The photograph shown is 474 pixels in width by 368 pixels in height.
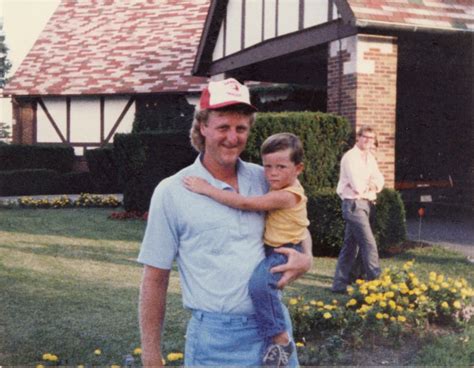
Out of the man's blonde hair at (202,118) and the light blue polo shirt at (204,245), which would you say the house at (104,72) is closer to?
the man's blonde hair at (202,118)

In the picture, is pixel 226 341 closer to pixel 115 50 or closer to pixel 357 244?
pixel 357 244

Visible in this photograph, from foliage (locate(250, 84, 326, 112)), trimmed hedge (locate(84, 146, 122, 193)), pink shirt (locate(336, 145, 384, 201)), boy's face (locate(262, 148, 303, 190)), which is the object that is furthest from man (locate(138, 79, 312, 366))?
trimmed hedge (locate(84, 146, 122, 193))

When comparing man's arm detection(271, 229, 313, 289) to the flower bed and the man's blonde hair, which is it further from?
the flower bed

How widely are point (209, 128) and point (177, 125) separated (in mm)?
19286

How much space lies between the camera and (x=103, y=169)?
22.5 metres

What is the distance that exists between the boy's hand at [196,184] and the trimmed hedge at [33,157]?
2112 centimetres

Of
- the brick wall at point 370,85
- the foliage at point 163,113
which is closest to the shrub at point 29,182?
the foliage at point 163,113

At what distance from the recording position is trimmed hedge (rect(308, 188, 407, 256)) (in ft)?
35.0

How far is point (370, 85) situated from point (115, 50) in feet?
50.9

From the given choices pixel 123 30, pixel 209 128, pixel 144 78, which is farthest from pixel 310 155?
pixel 123 30

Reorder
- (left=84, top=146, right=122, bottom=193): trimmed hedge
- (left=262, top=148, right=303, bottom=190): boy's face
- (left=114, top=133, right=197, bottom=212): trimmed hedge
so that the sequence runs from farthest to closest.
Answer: (left=84, top=146, right=122, bottom=193): trimmed hedge < (left=114, top=133, right=197, bottom=212): trimmed hedge < (left=262, top=148, right=303, bottom=190): boy's face

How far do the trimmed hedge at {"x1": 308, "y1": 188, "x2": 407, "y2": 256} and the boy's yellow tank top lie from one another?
7643 millimetres

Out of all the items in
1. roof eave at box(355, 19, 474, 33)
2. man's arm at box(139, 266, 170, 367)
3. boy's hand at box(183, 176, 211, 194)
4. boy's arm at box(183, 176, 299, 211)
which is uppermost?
roof eave at box(355, 19, 474, 33)

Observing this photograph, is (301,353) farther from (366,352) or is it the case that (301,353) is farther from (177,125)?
(177,125)
